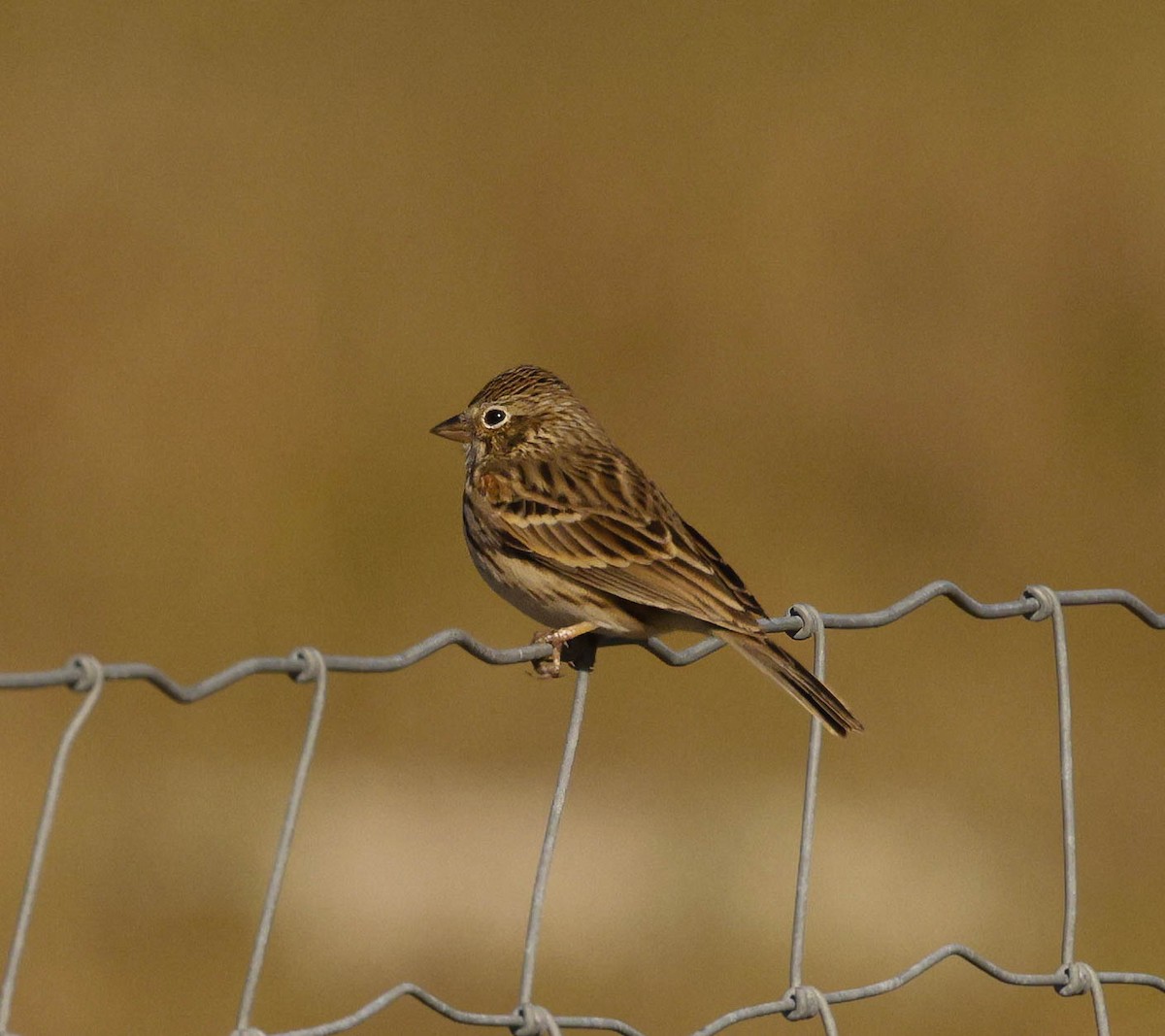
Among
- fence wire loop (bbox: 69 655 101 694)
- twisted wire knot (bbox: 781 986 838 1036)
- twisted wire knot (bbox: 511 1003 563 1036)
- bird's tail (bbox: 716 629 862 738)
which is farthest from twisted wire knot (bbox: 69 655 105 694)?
bird's tail (bbox: 716 629 862 738)

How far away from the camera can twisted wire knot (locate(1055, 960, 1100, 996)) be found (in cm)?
475

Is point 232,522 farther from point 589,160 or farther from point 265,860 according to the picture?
point 589,160

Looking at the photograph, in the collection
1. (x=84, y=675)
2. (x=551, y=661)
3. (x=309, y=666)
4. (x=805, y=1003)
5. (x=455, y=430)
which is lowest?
(x=805, y=1003)

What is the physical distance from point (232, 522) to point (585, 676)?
8.78m

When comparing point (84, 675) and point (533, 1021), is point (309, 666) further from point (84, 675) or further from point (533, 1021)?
point (533, 1021)

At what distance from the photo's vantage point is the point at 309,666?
372 cm

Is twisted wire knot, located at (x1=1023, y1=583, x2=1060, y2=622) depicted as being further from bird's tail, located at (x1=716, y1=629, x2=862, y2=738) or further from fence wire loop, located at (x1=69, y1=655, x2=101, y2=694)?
fence wire loop, located at (x1=69, y1=655, x2=101, y2=694)

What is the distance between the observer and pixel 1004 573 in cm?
1355

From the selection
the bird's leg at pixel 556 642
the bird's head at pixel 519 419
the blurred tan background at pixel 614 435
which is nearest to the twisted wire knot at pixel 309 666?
the bird's leg at pixel 556 642

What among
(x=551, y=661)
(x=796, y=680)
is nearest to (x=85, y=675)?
(x=796, y=680)

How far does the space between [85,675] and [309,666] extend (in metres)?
0.49

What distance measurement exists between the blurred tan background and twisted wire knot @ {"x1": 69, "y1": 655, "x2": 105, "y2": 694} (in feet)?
26.3

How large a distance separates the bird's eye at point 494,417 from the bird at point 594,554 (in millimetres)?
29

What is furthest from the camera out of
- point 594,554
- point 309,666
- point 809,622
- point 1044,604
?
point 594,554
